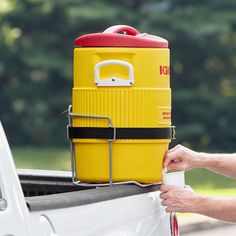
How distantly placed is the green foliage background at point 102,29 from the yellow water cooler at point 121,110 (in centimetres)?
3388

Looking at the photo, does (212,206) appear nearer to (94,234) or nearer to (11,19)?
(94,234)

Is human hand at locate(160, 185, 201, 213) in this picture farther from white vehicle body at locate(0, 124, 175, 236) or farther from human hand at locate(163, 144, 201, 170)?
human hand at locate(163, 144, 201, 170)

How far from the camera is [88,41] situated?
5004 millimetres

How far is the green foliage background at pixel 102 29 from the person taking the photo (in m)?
39.5

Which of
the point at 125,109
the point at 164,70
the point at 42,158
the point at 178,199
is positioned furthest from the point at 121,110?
the point at 42,158

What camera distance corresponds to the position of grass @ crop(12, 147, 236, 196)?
26036 mm

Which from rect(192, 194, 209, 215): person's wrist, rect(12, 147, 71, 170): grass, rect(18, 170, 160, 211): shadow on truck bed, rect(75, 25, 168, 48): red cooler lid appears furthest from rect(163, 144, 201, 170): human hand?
rect(12, 147, 71, 170): grass

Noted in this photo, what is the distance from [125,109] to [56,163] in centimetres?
3178

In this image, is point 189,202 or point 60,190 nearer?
point 189,202

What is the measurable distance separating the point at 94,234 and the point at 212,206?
2.77 feet

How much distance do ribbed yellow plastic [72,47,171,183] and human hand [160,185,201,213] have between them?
0.24 m

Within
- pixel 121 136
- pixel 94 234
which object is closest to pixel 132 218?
pixel 94 234

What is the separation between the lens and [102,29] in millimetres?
39938

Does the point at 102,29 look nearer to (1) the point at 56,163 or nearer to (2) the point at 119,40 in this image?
(1) the point at 56,163
